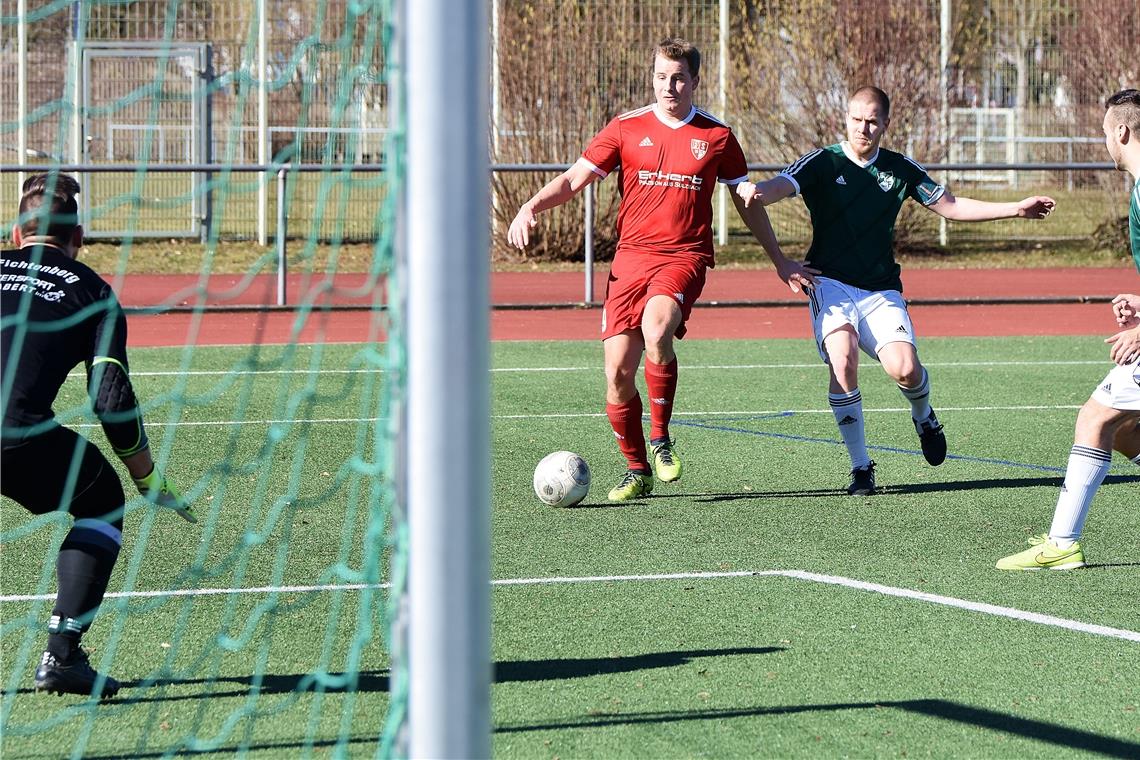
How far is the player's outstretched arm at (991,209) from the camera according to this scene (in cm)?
695

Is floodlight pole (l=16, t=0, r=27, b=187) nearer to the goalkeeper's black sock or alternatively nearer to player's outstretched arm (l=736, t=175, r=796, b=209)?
player's outstretched arm (l=736, t=175, r=796, b=209)

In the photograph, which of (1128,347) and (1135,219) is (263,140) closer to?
(1135,219)

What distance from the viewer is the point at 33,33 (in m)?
23.8

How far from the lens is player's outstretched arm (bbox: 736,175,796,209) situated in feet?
23.1

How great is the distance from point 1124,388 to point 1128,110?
106 centimetres

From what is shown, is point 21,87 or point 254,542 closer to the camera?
point 254,542

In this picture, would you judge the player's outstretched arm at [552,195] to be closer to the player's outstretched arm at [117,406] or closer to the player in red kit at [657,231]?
the player in red kit at [657,231]

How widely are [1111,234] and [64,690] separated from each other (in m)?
21.1

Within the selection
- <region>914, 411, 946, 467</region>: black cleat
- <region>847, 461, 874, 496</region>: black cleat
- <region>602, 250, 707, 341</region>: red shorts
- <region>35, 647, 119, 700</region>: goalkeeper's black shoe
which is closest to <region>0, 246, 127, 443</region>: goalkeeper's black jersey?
<region>35, 647, 119, 700</region>: goalkeeper's black shoe

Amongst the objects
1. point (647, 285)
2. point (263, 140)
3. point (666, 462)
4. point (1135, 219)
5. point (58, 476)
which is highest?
point (263, 140)

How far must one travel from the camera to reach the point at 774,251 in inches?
293

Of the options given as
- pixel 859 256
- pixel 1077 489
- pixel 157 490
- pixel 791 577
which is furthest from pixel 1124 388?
pixel 157 490

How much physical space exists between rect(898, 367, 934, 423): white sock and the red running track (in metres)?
6.02

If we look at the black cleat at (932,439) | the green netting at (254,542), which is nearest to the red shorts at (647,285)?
the green netting at (254,542)
